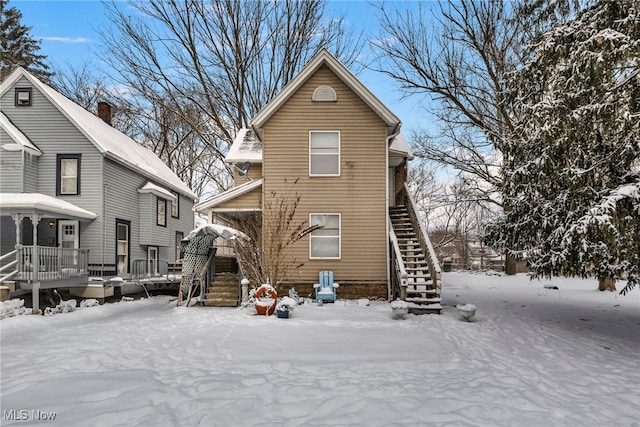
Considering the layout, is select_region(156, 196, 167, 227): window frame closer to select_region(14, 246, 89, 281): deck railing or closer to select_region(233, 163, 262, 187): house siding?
select_region(14, 246, 89, 281): deck railing

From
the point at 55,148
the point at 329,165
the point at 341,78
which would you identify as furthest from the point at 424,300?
the point at 55,148

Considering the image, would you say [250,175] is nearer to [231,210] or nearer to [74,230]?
[231,210]

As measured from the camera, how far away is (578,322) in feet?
31.0

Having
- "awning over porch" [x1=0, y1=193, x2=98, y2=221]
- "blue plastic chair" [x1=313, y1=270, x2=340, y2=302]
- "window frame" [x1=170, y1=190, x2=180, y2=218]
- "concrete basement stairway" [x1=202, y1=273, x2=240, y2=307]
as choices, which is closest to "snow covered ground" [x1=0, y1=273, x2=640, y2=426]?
"blue plastic chair" [x1=313, y1=270, x2=340, y2=302]

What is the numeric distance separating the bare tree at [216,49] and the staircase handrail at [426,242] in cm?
1253

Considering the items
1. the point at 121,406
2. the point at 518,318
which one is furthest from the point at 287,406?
the point at 518,318

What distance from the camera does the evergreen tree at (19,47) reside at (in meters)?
28.4

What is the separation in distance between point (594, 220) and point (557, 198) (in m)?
1.67

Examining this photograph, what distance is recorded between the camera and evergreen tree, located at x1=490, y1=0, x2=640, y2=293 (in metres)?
6.34

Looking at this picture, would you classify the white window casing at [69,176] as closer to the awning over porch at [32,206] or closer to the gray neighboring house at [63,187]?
the gray neighboring house at [63,187]

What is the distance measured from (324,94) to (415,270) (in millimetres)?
6390

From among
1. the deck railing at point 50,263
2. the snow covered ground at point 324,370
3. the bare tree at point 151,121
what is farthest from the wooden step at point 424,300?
the bare tree at point 151,121

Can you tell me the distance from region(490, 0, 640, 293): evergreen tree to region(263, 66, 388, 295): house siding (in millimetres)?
5219

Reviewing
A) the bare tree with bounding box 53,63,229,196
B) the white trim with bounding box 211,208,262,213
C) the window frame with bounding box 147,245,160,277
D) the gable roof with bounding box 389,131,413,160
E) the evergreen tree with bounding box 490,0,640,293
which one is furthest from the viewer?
the bare tree with bounding box 53,63,229,196
